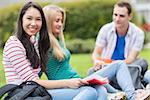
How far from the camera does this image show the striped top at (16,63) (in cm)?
390

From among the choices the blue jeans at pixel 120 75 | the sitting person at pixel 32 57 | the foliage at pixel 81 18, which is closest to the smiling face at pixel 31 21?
the sitting person at pixel 32 57

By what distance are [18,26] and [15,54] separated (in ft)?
0.95

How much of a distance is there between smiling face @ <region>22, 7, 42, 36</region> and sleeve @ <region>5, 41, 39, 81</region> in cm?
19

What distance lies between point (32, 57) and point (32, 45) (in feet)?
0.39

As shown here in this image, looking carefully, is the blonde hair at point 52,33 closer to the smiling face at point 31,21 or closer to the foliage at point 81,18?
the smiling face at point 31,21

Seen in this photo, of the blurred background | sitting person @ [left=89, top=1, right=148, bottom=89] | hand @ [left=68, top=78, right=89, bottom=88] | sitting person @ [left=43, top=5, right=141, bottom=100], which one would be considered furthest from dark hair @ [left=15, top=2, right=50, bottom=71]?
the blurred background

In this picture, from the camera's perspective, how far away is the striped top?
12.8 feet

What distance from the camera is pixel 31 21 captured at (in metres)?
4.06

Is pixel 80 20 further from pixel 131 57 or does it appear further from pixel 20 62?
pixel 20 62

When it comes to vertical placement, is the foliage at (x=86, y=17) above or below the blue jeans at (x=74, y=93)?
below

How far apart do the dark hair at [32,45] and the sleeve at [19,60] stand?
0.20ft

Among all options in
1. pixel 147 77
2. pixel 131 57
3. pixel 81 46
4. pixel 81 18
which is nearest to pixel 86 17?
pixel 81 18

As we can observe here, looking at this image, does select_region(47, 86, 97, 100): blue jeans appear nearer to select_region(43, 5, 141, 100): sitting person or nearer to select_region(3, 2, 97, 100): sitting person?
select_region(3, 2, 97, 100): sitting person

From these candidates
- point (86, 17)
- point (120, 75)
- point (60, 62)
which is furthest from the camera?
point (86, 17)
